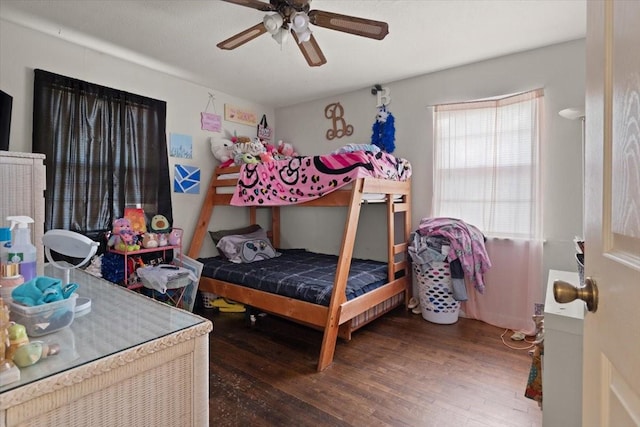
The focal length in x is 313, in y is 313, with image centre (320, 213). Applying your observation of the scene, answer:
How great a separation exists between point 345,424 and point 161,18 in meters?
2.65

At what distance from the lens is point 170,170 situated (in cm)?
309

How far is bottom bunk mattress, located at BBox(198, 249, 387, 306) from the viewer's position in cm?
227

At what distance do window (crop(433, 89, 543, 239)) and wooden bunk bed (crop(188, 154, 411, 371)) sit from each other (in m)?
0.44

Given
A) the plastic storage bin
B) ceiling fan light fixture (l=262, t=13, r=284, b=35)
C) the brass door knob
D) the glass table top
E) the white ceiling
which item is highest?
the white ceiling

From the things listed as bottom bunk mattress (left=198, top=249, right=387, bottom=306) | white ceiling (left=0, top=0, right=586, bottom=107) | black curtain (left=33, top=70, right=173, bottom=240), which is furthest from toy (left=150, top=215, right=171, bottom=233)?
white ceiling (left=0, top=0, right=586, bottom=107)

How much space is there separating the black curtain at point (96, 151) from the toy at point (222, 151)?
20.2 inches

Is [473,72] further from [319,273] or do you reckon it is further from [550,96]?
[319,273]

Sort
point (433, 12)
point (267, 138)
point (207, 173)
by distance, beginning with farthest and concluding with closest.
→ point (267, 138), point (207, 173), point (433, 12)

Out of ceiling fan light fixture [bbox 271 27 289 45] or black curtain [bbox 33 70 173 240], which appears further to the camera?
black curtain [bbox 33 70 173 240]

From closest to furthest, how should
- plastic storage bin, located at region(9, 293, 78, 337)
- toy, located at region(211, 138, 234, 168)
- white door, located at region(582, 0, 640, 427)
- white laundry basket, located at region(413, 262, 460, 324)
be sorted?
white door, located at region(582, 0, 640, 427) → plastic storage bin, located at region(9, 293, 78, 337) → white laundry basket, located at region(413, 262, 460, 324) → toy, located at region(211, 138, 234, 168)

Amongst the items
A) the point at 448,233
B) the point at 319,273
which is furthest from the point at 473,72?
the point at 319,273

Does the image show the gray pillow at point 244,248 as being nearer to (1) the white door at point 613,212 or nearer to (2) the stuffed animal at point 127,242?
(2) the stuffed animal at point 127,242

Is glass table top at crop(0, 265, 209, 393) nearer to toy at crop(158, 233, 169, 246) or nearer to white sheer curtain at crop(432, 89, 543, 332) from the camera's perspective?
toy at crop(158, 233, 169, 246)

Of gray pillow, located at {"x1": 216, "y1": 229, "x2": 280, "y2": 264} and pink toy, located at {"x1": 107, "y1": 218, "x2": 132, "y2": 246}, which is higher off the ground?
pink toy, located at {"x1": 107, "y1": 218, "x2": 132, "y2": 246}
